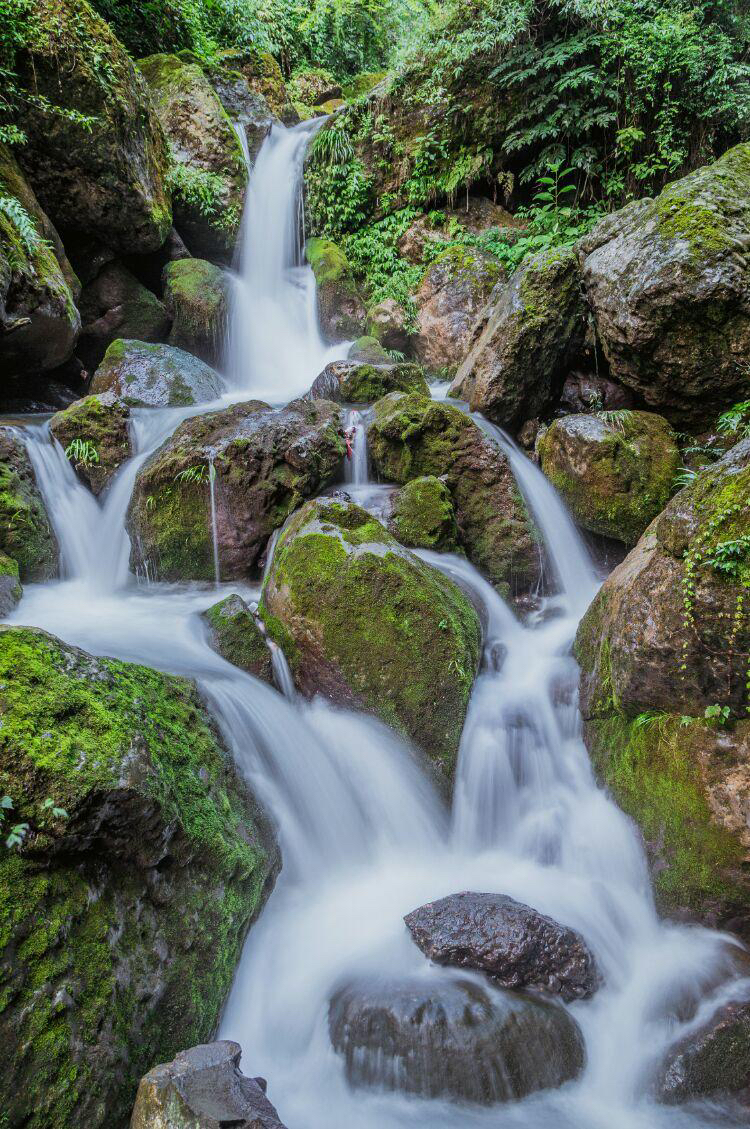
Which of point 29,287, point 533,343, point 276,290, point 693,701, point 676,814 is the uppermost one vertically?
point 29,287

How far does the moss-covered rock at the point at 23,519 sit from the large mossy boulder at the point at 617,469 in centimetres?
543

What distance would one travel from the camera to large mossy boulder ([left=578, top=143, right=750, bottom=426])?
559 cm

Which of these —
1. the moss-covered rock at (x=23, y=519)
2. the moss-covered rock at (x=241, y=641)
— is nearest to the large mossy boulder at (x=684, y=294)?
the moss-covered rock at (x=241, y=641)

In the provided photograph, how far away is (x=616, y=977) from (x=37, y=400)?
361 inches

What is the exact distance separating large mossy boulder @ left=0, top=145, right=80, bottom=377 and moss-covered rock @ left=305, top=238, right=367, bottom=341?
4.94 metres

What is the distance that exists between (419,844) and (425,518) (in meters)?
2.95

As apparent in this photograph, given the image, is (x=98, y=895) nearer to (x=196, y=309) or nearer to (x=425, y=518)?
(x=425, y=518)

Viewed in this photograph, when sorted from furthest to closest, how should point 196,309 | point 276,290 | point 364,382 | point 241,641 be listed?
1. point 276,290
2. point 196,309
3. point 364,382
4. point 241,641

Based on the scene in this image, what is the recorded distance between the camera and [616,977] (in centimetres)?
312

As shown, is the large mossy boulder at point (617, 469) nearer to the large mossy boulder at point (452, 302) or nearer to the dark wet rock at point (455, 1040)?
the dark wet rock at point (455, 1040)

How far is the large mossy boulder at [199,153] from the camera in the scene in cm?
1166

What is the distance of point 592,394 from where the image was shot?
7.32m

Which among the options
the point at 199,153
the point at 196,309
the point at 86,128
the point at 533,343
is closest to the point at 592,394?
the point at 533,343

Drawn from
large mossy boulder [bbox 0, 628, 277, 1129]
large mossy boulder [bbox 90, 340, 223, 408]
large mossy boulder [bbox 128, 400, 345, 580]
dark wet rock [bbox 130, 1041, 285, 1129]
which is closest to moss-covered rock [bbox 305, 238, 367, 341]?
large mossy boulder [bbox 90, 340, 223, 408]
